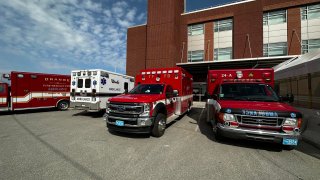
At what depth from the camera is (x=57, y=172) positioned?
350cm

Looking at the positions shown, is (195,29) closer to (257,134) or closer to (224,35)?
(224,35)

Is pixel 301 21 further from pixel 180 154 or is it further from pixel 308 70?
pixel 180 154

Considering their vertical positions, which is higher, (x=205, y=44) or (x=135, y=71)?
(x=205, y=44)

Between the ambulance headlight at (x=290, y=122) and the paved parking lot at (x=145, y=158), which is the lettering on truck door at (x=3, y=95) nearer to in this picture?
the paved parking lot at (x=145, y=158)

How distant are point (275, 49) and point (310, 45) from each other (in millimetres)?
3407

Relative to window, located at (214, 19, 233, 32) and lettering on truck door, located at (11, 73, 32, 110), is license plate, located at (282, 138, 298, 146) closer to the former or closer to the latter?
lettering on truck door, located at (11, 73, 32, 110)

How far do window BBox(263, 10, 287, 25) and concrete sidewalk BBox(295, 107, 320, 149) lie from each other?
1573 centimetres

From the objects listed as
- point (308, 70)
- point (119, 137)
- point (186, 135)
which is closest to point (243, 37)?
point (308, 70)

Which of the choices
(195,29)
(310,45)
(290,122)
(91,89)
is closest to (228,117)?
(290,122)

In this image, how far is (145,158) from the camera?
432 centimetres

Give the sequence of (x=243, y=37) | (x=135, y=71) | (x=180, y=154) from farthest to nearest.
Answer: (x=135, y=71) < (x=243, y=37) < (x=180, y=154)

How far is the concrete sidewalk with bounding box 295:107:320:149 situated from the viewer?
5.97 m

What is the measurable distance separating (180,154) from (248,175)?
1.70 meters

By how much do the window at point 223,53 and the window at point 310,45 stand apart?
309 inches
